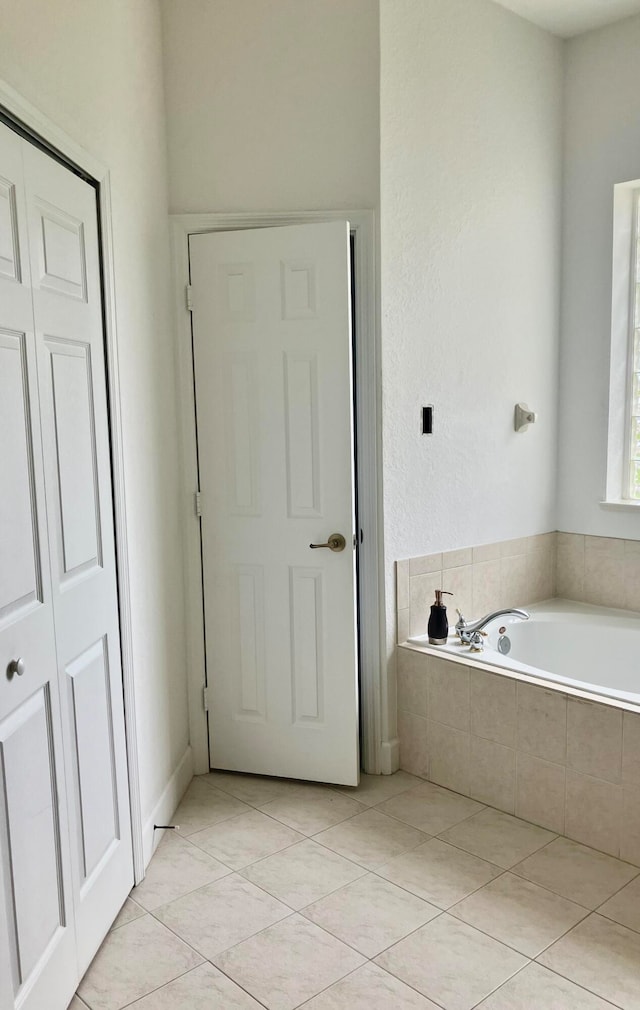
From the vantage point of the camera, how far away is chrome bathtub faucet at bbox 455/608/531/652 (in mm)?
3086

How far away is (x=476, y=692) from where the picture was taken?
295 cm

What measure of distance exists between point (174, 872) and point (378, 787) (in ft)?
2.86

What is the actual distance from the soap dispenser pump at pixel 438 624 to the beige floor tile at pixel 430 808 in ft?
1.80

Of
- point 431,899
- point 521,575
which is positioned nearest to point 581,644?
point 521,575

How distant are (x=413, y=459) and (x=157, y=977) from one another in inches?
76.0

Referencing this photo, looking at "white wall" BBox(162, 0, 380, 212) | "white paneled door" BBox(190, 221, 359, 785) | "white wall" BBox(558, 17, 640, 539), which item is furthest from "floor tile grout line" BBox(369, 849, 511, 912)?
"white wall" BBox(162, 0, 380, 212)

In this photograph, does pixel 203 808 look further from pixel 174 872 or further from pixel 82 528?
pixel 82 528

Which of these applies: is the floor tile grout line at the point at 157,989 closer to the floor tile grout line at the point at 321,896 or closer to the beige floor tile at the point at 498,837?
the floor tile grout line at the point at 321,896

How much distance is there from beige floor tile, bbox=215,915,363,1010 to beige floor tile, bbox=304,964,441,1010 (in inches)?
1.1

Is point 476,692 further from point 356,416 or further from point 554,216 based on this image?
point 554,216

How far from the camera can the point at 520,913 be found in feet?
7.58

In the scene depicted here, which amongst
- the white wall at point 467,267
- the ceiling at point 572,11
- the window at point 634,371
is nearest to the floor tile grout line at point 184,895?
the white wall at point 467,267

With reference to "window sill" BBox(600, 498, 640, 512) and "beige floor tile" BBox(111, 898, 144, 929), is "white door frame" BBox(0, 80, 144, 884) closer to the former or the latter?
"beige floor tile" BBox(111, 898, 144, 929)

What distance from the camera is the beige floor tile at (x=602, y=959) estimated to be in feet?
6.59
